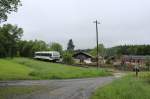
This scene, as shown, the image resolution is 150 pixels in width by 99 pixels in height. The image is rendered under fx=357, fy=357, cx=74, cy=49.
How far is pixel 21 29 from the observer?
132625 millimetres

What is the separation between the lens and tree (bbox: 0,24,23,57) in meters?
113

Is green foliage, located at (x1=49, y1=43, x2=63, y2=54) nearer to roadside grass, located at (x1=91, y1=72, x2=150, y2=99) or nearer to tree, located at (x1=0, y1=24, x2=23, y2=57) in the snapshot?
tree, located at (x1=0, y1=24, x2=23, y2=57)

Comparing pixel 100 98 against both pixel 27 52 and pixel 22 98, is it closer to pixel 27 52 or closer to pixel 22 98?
pixel 22 98

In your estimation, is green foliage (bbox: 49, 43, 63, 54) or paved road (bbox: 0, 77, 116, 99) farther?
green foliage (bbox: 49, 43, 63, 54)

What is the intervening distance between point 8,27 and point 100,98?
361 feet

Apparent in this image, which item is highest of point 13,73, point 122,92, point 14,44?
point 14,44

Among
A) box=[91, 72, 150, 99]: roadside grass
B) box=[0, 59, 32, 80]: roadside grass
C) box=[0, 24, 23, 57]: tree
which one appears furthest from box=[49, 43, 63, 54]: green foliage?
box=[91, 72, 150, 99]: roadside grass

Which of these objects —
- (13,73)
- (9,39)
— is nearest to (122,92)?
(13,73)

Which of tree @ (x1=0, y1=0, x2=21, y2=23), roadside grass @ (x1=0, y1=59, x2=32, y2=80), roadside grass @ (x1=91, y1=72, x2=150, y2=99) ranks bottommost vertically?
roadside grass @ (x1=91, y1=72, x2=150, y2=99)

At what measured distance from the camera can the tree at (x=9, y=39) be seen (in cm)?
11311

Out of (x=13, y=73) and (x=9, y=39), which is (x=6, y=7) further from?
(x=9, y=39)

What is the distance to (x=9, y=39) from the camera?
121 metres

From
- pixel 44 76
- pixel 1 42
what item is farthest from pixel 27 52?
pixel 44 76

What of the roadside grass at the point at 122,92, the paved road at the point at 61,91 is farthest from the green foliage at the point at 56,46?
the roadside grass at the point at 122,92
